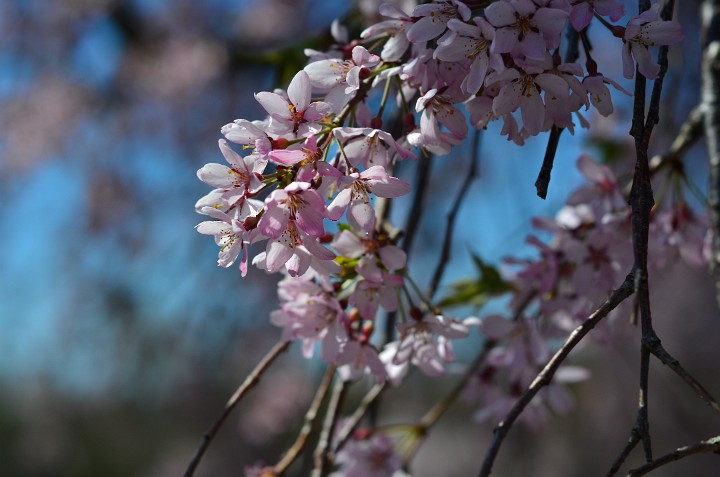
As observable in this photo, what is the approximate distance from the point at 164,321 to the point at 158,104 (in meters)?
1.51

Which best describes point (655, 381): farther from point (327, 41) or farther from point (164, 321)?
point (327, 41)

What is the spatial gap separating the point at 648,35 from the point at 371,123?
29 centimetres

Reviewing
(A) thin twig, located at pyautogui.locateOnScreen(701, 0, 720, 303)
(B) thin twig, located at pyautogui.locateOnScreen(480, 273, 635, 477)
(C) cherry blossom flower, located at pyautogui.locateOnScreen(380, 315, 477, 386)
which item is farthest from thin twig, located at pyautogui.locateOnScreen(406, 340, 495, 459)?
(B) thin twig, located at pyautogui.locateOnScreen(480, 273, 635, 477)

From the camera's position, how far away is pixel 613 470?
54 centimetres

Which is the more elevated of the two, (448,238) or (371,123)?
(448,238)

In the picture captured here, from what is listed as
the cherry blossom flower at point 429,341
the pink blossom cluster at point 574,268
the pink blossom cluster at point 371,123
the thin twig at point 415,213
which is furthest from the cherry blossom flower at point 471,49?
the thin twig at point 415,213

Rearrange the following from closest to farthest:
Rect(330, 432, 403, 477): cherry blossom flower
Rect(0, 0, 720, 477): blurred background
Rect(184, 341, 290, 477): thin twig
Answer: Rect(184, 341, 290, 477): thin twig, Rect(330, 432, 403, 477): cherry blossom flower, Rect(0, 0, 720, 477): blurred background

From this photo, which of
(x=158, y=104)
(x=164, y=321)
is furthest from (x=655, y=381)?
(x=158, y=104)

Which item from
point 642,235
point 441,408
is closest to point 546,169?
point 642,235

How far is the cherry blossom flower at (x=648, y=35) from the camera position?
68 cm

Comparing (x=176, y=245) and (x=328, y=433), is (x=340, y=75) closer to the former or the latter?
(x=328, y=433)

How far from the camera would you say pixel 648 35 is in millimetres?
687

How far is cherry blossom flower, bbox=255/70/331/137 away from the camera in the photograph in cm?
65

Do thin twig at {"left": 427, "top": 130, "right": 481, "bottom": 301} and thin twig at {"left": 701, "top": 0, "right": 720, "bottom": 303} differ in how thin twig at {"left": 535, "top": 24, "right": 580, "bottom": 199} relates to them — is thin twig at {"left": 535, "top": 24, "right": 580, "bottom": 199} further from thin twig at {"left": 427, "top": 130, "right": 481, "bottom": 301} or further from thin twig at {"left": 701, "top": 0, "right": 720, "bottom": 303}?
thin twig at {"left": 427, "top": 130, "right": 481, "bottom": 301}
